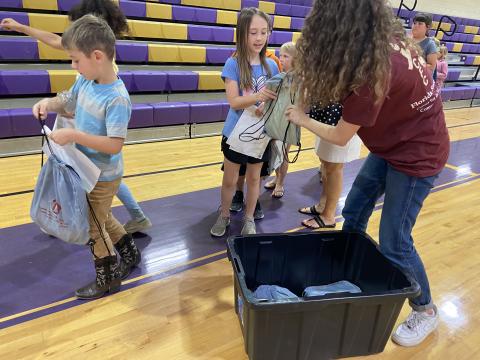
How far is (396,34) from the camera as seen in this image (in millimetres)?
1052

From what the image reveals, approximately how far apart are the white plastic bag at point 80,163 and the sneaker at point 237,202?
3.75ft

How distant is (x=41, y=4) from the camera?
3.98m

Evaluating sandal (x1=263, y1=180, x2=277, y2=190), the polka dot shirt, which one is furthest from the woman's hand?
sandal (x1=263, y1=180, x2=277, y2=190)

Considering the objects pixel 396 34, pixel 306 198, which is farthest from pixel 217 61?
pixel 396 34

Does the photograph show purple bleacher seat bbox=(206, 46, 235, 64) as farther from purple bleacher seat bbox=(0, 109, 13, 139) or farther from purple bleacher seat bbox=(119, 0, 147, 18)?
purple bleacher seat bbox=(0, 109, 13, 139)

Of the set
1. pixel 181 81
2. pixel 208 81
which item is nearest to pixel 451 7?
pixel 208 81

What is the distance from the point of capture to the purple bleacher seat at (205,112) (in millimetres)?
3645

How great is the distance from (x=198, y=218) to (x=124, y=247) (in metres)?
0.60

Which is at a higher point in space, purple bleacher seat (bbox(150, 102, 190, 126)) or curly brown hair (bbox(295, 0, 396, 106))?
curly brown hair (bbox(295, 0, 396, 106))

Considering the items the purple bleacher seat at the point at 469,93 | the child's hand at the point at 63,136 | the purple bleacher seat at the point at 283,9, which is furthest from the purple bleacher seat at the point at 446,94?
the child's hand at the point at 63,136

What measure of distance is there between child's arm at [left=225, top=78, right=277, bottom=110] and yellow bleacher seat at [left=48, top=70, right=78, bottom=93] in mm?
2244

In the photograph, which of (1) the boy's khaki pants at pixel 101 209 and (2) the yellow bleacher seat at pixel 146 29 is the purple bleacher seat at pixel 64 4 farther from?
(1) the boy's khaki pants at pixel 101 209

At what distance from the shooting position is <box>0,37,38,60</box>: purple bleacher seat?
132 inches

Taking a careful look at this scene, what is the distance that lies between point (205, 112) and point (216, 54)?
1340 millimetres
